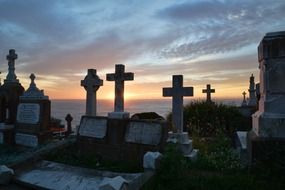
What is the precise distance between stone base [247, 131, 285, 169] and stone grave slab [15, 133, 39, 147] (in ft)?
25.2

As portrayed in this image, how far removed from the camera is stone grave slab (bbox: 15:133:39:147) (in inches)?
417

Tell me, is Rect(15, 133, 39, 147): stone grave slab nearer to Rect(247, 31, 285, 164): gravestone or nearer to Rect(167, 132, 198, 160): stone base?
Rect(167, 132, 198, 160): stone base

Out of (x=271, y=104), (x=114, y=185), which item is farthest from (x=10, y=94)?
(x=271, y=104)

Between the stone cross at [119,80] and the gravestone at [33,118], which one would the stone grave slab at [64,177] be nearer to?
the stone cross at [119,80]

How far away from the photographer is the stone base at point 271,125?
5387 mm

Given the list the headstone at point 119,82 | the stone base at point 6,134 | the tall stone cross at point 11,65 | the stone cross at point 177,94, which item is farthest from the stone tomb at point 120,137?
the tall stone cross at point 11,65

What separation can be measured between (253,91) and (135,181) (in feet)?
46.6

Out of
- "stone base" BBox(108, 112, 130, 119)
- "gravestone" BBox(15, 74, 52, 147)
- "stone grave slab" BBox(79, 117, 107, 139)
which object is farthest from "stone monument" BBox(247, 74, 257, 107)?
"gravestone" BBox(15, 74, 52, 147)

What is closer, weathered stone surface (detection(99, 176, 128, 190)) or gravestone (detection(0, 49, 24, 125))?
weathered stone surface (detection(99, 176, 128, 190))

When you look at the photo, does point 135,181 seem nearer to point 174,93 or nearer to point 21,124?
point 174,93

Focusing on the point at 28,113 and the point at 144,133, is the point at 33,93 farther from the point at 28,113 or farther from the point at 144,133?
the point at 144,133

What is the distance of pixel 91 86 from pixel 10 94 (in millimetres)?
4162

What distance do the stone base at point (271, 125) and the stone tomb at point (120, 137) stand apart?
2119 millimetres

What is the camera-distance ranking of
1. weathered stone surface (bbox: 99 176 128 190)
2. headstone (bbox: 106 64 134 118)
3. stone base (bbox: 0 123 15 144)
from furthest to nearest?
stone base (bbox: 0 123 15 144)
headstone (bbox: 106 64 134 118)
weathered stone surface (bbox: 99 176 128 190)
